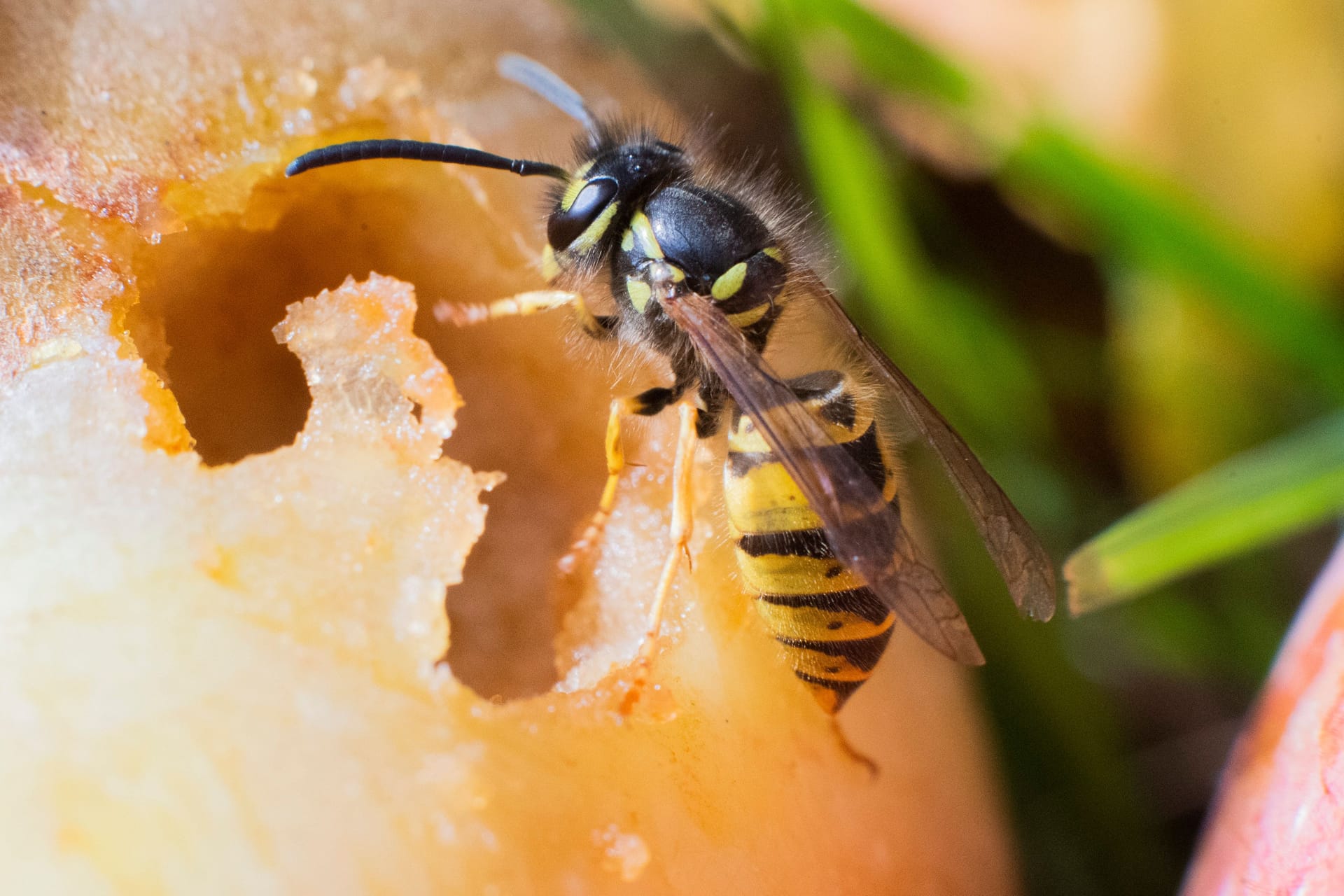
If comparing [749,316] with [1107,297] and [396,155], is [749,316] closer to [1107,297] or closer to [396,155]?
[396,155]

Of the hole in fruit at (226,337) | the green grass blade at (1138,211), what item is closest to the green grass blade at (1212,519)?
the green grass blade at (1138,211)

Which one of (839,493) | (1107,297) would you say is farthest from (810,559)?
(1107,297)

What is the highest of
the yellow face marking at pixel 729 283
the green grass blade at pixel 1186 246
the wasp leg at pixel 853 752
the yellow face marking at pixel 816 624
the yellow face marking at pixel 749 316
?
the green grass blade at pixel 1186 246

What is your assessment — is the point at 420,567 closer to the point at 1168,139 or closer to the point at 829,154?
the point at 829,154

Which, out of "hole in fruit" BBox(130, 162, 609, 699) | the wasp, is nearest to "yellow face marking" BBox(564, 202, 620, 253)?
the wasp

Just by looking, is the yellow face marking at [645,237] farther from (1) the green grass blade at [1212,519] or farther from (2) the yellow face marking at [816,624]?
(1) the green grass blade at [1212,519]

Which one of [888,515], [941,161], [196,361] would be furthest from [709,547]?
[941,161]
